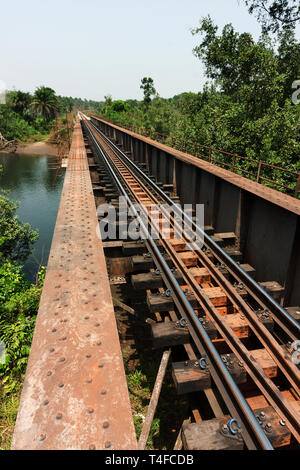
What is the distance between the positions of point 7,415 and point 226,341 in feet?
16.1

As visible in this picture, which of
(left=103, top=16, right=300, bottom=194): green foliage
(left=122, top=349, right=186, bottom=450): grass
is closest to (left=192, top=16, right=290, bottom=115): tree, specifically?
(left=103, top=16, right=300, bottom=194): green foliage

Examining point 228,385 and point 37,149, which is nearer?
point 228,385

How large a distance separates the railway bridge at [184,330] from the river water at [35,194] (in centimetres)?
1642

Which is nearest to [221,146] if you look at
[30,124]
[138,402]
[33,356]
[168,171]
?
[168,171]

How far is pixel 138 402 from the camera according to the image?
534 centimetres

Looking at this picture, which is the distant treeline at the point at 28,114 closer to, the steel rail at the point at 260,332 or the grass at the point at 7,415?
the grass at the point at 7,415

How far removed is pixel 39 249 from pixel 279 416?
23680mm

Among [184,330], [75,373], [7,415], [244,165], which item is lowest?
[7,415]

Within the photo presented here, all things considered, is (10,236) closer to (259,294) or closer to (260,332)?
(259,294)

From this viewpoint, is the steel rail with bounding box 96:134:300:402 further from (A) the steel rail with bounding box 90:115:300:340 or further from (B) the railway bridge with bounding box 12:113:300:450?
(A) the steel rail with bounding box 90:115:300:340

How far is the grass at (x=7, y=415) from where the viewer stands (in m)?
5.16

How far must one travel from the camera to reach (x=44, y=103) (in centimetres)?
9031

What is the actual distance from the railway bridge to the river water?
646 inches

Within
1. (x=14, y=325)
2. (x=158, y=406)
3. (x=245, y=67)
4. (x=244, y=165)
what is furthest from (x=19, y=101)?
(x=158, y=406)
